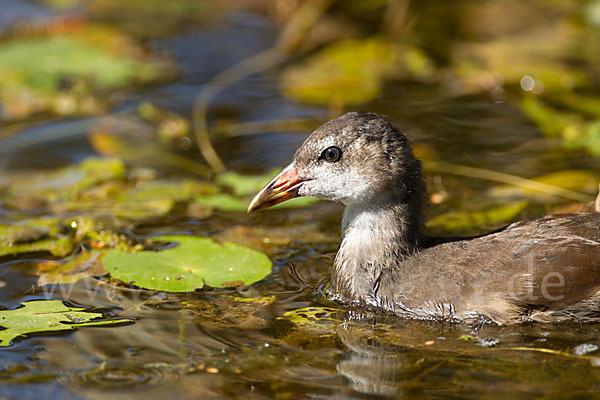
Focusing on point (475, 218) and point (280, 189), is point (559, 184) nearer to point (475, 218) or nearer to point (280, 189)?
point (475, 218)

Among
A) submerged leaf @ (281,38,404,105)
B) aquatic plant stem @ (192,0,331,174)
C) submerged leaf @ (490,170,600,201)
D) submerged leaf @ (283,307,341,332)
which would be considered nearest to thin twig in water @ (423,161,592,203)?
submerged leaf @ (490,170,600,201)

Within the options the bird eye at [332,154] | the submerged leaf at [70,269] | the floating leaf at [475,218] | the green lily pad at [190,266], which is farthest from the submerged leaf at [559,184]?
the submerged leaf at [70,269]

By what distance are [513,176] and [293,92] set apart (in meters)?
2.46

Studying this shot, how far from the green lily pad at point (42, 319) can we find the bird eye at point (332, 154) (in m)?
1.36

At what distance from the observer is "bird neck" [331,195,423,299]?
15.0ft

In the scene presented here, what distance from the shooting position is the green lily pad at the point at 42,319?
421cm

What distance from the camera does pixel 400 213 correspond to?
459 cm

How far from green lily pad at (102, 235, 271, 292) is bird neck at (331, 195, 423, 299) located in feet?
1.62

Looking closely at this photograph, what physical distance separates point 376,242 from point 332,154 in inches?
20.7

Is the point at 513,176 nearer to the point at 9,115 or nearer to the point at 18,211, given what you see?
the point at 18,211

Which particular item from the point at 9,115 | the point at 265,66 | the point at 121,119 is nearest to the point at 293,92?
the point at 265,66

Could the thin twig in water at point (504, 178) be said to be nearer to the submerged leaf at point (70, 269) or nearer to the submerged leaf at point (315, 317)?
the submerged leaf at point (315, 317)

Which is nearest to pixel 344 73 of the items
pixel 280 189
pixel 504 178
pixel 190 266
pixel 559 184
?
pixel 504 178

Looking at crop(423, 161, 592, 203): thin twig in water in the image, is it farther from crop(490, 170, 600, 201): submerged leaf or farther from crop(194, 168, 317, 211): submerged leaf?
crop(194, 168, 317, 211): submerged leaf
